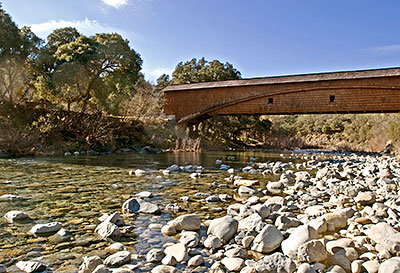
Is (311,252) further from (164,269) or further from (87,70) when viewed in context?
(87,70)

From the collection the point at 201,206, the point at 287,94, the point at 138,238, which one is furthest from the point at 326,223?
the point at 287,94

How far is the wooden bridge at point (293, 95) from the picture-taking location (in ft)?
42.7

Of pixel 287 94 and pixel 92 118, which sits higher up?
pixel 287 94

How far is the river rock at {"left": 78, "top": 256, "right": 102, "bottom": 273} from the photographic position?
174cm

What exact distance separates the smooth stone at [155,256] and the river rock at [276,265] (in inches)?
25.9

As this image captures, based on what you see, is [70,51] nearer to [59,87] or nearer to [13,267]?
[59,87]

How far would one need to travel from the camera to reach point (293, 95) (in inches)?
573

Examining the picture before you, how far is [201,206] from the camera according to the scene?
11.2 ft

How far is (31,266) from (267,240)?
1.63 metres

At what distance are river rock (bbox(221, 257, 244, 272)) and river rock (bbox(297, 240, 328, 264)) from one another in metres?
0.41

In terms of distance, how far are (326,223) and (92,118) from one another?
44.4ft

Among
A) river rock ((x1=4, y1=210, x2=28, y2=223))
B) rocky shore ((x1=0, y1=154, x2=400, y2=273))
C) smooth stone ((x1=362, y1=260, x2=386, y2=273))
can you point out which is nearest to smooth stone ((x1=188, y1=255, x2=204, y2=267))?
rocky shore ((x1=0, y1=154, x2=400, y2=273))

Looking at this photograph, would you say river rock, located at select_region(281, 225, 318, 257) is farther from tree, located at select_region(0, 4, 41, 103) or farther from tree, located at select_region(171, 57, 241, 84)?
tree, located at select_region(171, 57, 241, 84)

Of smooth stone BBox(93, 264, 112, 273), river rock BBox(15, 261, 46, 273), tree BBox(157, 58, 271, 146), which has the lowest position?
river rock BBox(15, 261, 46, 273)
